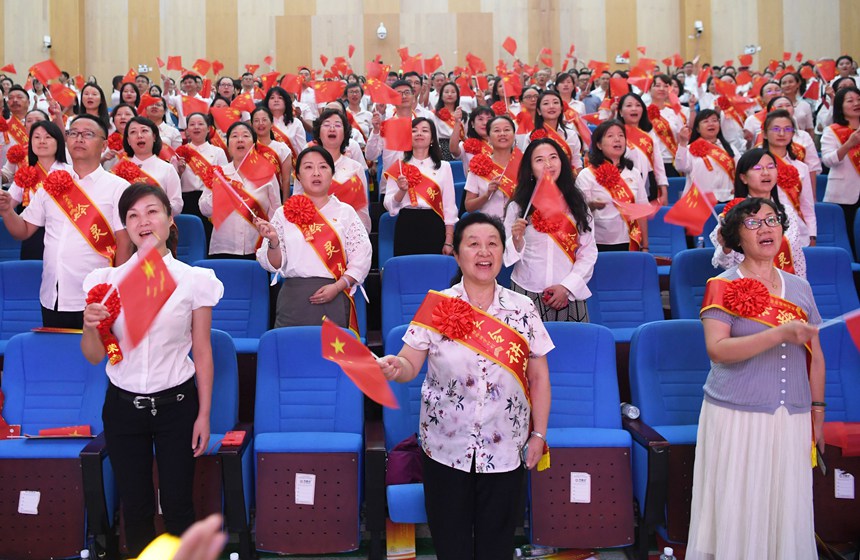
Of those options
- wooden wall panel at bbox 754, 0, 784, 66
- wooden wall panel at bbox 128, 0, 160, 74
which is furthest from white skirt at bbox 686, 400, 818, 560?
wooden wall panel at bbox 128, 0, 160, 74

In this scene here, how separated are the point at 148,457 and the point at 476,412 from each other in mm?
1125

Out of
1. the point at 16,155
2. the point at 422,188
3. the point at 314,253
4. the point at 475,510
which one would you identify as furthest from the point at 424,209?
the point at 475,510

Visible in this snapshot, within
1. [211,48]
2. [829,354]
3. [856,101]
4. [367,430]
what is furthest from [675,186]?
[211,48]

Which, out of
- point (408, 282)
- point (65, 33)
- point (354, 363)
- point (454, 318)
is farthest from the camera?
point (65, 33)

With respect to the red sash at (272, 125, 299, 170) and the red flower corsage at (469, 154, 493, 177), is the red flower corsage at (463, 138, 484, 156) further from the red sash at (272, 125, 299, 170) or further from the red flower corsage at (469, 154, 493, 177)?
the red sash at (272, 125, 299, 170)

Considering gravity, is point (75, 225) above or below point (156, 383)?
above

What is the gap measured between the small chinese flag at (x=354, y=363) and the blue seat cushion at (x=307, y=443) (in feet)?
2.98

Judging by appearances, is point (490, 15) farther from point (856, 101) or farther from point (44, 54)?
point (856, 101)

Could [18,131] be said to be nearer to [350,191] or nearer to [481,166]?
[350,191]

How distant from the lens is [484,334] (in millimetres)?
2578

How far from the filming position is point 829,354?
12.2 feet

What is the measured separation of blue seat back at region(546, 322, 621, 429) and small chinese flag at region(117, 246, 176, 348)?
1685 mm

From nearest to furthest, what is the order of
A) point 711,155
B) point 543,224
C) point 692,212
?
point 692,212 < point 543,224 < point 711,155

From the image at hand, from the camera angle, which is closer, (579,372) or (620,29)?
(579,372)
